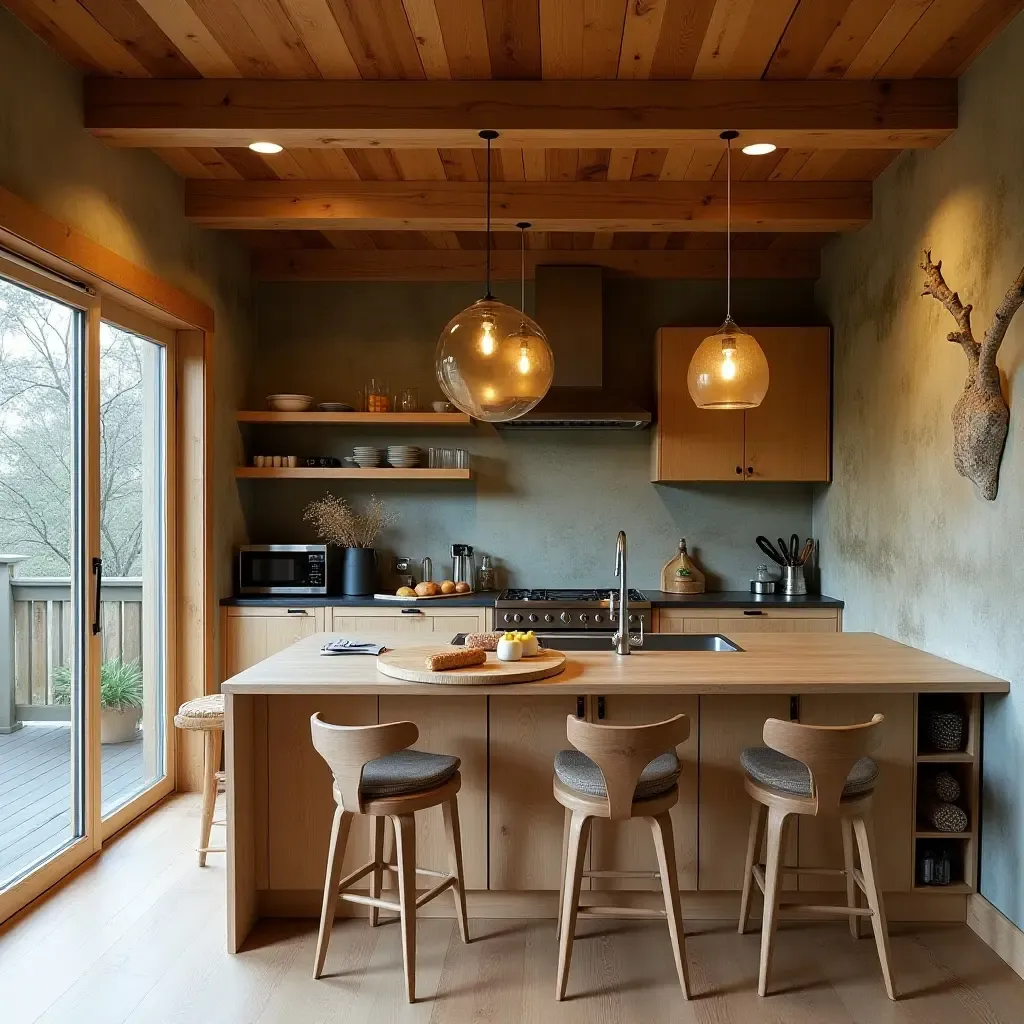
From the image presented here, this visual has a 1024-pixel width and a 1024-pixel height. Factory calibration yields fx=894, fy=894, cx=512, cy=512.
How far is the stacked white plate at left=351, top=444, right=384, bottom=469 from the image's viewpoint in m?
5.22

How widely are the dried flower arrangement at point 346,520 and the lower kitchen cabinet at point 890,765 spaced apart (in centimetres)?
310

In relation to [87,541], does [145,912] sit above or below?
below

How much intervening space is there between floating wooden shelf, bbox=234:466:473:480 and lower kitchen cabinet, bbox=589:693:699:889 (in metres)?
2.44

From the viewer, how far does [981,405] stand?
116 inches

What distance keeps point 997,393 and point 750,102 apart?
4.35 ft

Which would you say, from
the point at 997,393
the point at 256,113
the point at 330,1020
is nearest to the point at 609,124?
the point at 256,113

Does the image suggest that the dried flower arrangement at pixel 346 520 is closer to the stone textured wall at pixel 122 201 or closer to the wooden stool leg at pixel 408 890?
the stone textured wall at pixel 122 201

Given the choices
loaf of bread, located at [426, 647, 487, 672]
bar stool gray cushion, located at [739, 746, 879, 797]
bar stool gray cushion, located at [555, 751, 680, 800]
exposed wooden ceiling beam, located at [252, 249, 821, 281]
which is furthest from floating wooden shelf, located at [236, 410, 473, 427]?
bar stool gray cushion, located at [739, 746, 879, 797]

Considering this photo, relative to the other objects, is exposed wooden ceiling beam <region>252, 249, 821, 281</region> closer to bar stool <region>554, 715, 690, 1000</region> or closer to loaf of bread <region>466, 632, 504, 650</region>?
loaf of bread <region>466, 632, 504, 650</region>

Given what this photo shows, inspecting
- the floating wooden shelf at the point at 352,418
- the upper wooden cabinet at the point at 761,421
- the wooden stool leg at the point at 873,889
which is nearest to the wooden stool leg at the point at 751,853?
the wooden stool leg at the point at 873,889

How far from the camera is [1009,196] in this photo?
9.52 ft

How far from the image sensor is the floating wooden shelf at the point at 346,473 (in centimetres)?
507

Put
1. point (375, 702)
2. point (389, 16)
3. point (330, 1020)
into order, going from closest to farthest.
Result: point (330, 1020) < point (389, 16) < point (375, 702)

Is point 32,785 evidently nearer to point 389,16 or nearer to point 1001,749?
point 389,16
